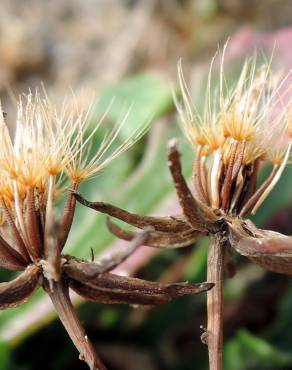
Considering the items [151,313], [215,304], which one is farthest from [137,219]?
[151,313]

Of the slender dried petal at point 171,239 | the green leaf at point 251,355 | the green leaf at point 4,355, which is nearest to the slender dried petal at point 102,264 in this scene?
the slender dried petal at point 171,239

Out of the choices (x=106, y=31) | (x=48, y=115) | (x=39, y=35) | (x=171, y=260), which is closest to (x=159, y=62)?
(x=106, y=31)

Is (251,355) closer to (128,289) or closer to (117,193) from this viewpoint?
(117,193)

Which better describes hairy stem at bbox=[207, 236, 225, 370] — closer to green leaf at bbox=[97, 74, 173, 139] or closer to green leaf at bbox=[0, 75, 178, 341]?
green leaf at bbox=[0, 75, 178, 341]

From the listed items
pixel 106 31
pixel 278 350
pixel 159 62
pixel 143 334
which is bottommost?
pixel 278 350

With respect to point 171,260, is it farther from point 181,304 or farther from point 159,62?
point 159,62

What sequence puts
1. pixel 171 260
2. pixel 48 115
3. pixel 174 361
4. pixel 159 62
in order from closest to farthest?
pixel 48 115, pixel 174 361, pixel 171 260, pixel 159 62
